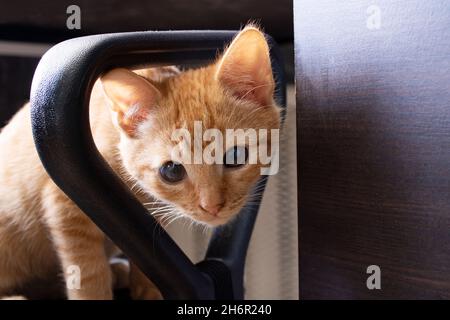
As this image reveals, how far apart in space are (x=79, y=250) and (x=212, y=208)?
19 centimetres

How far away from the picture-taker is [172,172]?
2.04 feet

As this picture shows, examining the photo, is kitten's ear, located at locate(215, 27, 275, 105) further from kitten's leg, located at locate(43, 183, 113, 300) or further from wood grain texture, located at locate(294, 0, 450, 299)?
kitten's leg, located at locate(43, 183, 113, 300)

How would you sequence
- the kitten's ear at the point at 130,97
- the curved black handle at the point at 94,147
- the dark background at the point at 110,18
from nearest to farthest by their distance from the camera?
the curved black handle at the point at 94,147 < the kitten's ear at the point at 130,97 < the dark background at the point at 110,18

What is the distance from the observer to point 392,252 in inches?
21.6

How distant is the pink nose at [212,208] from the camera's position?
0.61 meters

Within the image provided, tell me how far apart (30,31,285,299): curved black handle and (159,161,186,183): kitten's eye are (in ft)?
0.33

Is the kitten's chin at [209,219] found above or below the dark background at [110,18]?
below

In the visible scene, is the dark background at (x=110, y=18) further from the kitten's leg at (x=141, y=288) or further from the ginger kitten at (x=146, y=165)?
the kitten's leg at (x=141, y=288)

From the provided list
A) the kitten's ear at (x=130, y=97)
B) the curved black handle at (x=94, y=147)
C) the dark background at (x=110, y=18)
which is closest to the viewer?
the curved black handle at (x=94, y=147)

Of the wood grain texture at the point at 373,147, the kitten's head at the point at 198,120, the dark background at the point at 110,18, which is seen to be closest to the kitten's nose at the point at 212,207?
the kitten's head at the point at 198,120

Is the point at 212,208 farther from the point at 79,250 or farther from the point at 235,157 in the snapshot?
the point at 79,250

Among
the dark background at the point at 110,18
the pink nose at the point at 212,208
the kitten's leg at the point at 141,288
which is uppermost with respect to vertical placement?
the dark background at the point at 110,18
